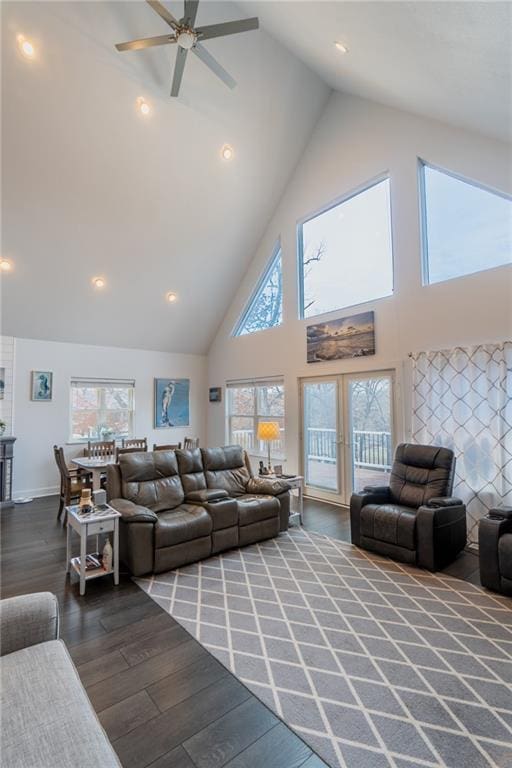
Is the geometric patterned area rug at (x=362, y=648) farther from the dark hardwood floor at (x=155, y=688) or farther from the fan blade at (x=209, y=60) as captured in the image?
the fan blade at (x=209, y=60)

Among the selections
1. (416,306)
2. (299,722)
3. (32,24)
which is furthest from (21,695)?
(32,24)

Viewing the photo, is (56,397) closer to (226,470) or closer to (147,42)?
(226,470)

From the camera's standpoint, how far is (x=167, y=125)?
186 inches

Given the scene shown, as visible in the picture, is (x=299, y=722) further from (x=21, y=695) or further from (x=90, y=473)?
(x=90, y=473)

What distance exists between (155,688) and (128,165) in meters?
5.57

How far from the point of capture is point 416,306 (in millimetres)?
4488

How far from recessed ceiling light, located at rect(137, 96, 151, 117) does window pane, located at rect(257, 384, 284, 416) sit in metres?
4.35

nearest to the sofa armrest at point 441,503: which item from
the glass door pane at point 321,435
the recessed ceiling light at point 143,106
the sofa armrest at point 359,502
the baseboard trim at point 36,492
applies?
the sofa armrest at point 359,502

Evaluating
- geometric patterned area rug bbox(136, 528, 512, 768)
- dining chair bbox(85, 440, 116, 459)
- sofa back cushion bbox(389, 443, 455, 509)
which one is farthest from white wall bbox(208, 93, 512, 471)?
dining chair bbox(85, 440, 116, 459)

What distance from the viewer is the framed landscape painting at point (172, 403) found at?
7.72 metres

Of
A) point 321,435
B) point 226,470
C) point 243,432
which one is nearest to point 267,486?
point 226,470

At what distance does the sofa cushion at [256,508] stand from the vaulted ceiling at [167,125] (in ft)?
14.0

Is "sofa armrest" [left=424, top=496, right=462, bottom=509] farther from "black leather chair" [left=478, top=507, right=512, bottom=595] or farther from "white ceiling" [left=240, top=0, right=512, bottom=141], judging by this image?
"white ceiling" [left=240, top=0, right=512, bottom=141]

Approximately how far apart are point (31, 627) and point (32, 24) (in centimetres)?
518
